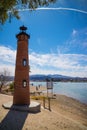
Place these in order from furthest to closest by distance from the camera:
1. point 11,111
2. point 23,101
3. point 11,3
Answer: point 23,101 < point 11,111 < point 11,3

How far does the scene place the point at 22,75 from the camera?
1959 cm

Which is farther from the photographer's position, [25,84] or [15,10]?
[25,84]

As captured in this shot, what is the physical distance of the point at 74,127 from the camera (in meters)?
14.8

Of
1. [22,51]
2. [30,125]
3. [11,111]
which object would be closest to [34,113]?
[11,111]

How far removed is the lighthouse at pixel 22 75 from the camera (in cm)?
1954

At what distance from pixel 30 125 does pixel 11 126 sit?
5.05 ft

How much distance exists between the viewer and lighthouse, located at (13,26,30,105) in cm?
1954

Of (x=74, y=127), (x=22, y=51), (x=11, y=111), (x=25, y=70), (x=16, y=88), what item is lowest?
(x=74, y=127)

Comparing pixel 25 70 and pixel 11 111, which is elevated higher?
pixel 25 70

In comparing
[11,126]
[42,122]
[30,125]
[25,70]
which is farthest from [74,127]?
[25,70]

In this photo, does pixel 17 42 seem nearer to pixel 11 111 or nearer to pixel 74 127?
pixel 11 111

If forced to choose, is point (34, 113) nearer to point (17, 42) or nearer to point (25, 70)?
point (25, 70)

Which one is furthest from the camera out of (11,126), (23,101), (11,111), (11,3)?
(23,101)

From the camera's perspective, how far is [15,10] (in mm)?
10859
